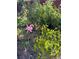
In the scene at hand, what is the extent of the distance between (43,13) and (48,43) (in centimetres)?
27

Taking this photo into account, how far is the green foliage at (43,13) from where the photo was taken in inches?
73.3

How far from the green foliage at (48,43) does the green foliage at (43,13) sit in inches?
2.9

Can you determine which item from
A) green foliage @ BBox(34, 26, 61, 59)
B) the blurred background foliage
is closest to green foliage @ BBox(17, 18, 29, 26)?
the blurred background foliage

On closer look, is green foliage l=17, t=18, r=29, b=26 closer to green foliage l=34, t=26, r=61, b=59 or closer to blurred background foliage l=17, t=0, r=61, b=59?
blurred background foliage l=17, t=0, r=61, b=59

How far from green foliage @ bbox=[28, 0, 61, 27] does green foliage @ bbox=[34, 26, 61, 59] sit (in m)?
0.07

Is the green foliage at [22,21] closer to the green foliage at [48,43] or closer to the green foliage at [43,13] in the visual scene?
the green foliage at [43,13]

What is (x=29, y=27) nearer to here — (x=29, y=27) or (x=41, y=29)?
(x=29, y=27)

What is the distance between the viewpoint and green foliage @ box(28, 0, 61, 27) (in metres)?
1.86

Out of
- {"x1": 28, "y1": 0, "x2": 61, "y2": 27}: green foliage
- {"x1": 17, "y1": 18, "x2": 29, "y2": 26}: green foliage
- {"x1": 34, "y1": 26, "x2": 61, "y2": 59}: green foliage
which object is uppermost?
{"x1": 28, "y1": 0, "x2": 61, "y2": 27}: green foliage

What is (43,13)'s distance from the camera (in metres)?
1.87
